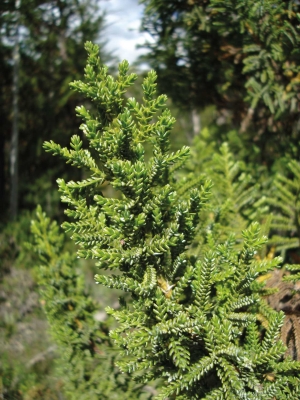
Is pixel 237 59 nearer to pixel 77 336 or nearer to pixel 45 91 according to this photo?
pixel 77 336

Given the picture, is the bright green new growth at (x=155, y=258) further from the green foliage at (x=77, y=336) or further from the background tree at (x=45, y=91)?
the background tree at (x=45, y=91)

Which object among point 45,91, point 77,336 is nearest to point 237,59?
point 77,336

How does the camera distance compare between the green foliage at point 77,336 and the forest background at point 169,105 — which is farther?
the forest background at point 169,105

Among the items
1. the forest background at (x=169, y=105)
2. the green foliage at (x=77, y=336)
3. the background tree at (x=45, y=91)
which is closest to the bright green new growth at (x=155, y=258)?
the forest background at (x=169, y=105)

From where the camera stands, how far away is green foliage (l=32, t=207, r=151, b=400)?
1577 mm

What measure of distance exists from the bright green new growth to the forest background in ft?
0.69

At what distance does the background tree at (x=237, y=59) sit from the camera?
67.1 inches

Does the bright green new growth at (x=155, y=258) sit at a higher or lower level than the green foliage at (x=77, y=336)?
higher

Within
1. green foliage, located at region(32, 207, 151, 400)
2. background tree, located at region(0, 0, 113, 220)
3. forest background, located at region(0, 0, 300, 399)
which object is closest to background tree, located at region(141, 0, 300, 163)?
forest background, located at region(0, 0, 300, 399)

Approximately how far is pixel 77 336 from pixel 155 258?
2.13ft

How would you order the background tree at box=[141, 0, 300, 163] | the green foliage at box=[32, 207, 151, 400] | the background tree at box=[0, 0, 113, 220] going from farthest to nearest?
the background tree at box=[0, 0, 113, 220]
the background tree at box=[141, 0, 300, 163]
the green foliage at box=[32, 207, 151, 400]

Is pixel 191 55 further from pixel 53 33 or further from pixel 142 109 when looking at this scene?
pixel 53 33

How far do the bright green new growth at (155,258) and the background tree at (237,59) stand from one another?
2.93 feet

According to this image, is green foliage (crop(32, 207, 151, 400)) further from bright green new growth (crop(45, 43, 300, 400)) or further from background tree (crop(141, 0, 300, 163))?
background tree (crop(141, 0, 300, 163))
